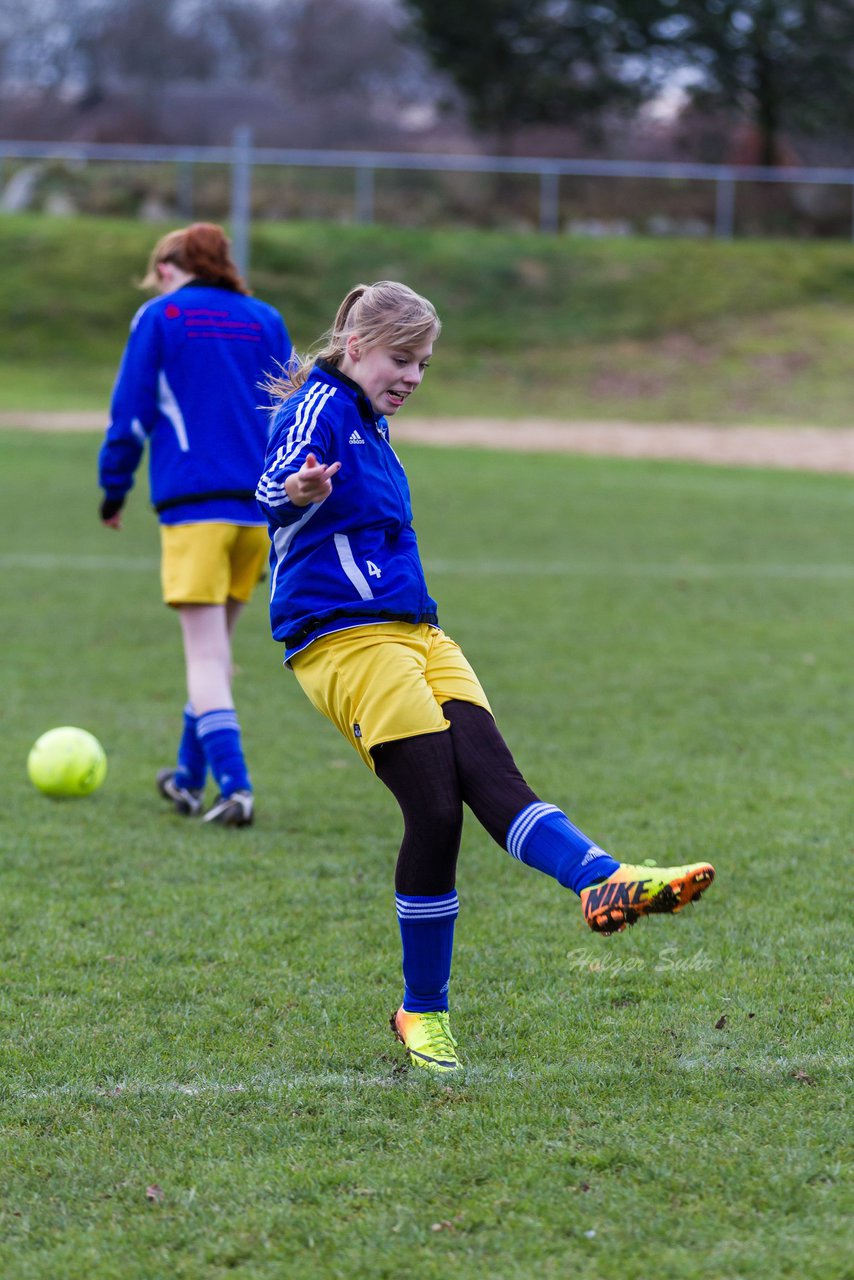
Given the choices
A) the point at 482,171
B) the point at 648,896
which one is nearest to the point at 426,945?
the point at 648,896

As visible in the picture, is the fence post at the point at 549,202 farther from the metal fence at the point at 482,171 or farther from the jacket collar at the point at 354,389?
the jacket collar at the point at 354,389

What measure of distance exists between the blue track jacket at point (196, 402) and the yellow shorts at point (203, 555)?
48 mm

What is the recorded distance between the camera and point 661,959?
425 cm

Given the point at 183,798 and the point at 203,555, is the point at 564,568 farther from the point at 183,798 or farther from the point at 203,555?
the point at 203,555

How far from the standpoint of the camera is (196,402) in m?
5.48

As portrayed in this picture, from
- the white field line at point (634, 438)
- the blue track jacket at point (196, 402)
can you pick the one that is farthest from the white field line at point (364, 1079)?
the white field line at point (634, 438)

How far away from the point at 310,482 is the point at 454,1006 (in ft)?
4.74

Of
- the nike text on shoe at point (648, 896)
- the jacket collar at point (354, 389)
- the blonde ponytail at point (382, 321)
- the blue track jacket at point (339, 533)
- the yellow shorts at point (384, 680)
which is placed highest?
the blonde ponytail at point (382, 321)

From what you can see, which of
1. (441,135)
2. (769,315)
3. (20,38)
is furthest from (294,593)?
(20,38)

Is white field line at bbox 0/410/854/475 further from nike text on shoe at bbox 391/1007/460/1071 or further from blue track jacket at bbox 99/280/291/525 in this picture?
nike text on shoe at bbox 391/1007/460/1071

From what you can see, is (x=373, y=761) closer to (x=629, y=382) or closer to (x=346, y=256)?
(x=629, y=382)

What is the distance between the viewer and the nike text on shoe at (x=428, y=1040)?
11.4 feet

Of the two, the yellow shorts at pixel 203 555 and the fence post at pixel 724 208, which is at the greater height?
the fence post at pixel 724 208

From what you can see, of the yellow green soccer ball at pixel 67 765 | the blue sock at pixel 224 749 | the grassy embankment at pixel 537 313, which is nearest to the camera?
the blue sock at pixel 224 749
